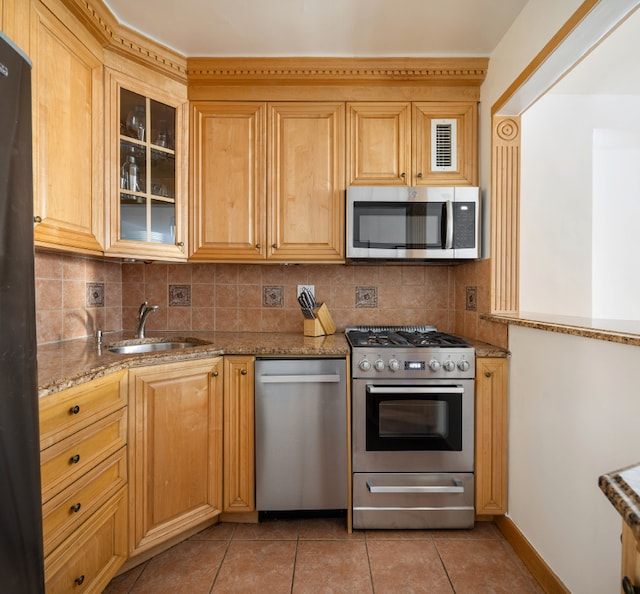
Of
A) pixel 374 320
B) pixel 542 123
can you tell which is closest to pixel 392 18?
pixel 542 123

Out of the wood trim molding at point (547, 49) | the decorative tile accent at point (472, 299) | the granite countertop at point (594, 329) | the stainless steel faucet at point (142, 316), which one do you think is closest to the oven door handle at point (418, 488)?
the granite countertop at point (594, 329)

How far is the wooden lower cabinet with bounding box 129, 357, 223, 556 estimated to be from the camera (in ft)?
5.27

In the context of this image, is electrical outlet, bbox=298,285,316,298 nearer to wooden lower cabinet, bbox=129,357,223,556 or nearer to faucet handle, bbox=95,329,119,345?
wooden lower cabinet, bbox=129,357,223,556

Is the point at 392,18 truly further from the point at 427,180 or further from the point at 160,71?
the point at 160,71

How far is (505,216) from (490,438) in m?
1.13

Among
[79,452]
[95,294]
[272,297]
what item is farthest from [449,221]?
[95,294]

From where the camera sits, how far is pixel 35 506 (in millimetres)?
829

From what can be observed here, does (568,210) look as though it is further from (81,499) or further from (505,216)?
(81,499)

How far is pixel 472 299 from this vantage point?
226cm

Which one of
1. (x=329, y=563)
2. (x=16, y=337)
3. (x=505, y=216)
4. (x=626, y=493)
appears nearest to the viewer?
(x=626, y=493)

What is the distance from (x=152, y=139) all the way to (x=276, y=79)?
2.48 feet

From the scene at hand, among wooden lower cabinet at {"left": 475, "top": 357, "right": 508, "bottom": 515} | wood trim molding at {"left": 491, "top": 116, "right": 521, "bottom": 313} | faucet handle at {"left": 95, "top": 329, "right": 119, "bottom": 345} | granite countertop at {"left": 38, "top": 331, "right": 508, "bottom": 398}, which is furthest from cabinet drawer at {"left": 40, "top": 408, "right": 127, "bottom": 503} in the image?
wood trim molding at {"left": 491, "top": 116, "right": 521, "bottom": 313}

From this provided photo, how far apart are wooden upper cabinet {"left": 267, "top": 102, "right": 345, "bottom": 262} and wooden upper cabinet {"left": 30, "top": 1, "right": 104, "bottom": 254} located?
0.86 metres

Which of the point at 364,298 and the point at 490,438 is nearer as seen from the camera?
the point at 490,438
